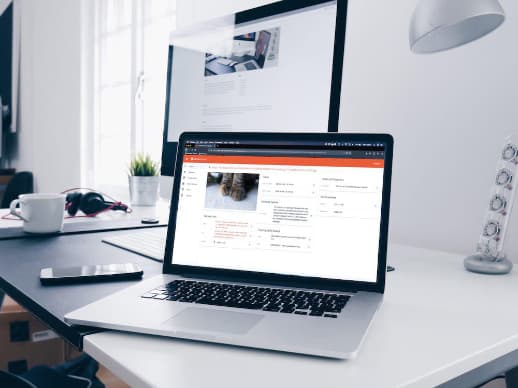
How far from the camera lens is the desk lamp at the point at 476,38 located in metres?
0.71

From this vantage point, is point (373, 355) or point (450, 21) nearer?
point (373, 355)

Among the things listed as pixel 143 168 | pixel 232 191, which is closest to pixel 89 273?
pixel 232 191

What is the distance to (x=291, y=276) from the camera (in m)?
0.65

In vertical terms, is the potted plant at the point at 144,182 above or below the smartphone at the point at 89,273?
above

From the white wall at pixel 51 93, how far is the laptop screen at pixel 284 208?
7.33ft

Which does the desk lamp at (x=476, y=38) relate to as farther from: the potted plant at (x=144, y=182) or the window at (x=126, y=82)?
the window at (x=126, y=82)

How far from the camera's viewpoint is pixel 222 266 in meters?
0.68

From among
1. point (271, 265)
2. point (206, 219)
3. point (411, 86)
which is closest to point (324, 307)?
point (271, 265)

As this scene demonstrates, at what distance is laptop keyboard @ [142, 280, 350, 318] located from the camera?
0.55 metres

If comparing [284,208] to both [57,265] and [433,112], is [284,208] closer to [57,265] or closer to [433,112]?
[57,265]

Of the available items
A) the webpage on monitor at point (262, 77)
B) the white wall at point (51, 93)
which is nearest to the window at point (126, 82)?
the white wall at point (51, 93)

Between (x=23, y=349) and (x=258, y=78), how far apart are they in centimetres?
113

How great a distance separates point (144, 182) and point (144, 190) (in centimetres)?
3

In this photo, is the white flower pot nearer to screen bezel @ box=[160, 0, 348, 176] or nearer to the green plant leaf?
the green plant leaf
